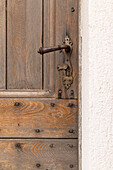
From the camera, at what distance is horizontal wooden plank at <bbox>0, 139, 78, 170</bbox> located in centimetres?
73

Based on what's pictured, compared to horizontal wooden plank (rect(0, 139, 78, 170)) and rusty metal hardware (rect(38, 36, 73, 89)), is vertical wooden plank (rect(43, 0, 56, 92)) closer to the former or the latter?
rusty metal hardware (rect(38, 36, 73, 89))

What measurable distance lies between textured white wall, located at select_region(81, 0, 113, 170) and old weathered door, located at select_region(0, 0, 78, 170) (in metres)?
0.19

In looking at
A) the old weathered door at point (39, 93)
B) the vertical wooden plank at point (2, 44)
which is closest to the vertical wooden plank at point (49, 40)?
the old weathered door at point (39, 93)

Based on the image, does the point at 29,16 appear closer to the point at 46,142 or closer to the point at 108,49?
the point at 108,49

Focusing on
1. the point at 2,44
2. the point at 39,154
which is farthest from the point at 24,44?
the point at 39,154

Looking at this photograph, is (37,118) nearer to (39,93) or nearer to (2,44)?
(39,93)

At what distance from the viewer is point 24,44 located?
0.74 meters

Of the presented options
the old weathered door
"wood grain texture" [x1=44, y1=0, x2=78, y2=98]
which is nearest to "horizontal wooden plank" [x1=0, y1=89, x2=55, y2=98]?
the old weathered door

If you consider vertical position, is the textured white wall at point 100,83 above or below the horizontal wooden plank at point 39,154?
above

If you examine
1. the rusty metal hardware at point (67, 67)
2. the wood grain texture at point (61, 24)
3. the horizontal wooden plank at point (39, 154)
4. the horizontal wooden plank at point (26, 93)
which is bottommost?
the horizontal wooden plank at point (39, 154)

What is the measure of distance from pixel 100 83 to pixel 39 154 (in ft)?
1.35

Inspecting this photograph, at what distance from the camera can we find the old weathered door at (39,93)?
0.73 metres

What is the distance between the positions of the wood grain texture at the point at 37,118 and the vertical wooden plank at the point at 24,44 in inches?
3.2

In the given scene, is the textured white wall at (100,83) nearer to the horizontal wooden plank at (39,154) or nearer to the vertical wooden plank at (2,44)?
the horizontal wooden plank at (39,154)
